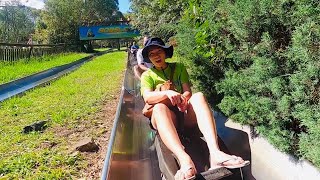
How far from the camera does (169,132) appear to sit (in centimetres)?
261

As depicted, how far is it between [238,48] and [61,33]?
3977 centimetres

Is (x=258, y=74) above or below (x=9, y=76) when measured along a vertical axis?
above

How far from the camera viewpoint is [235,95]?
330 centimetres

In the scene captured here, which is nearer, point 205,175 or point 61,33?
point 205,175

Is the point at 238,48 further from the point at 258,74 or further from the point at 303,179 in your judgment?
the point at 303,179

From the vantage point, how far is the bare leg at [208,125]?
7.64ft

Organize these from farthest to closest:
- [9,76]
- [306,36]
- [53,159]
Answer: [9,76] < [53,159] < [306,36]

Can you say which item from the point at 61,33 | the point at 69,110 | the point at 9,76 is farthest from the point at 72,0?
the point at 69,110

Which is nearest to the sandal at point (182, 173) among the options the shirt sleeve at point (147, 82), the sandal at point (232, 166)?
the sandal at point (232, 166)

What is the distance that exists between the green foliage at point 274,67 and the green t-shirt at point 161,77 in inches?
17.6

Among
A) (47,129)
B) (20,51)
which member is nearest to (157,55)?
(47,129)

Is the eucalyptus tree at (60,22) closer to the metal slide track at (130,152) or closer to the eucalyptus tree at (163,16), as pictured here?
the eucalyptus tree at (163,16)

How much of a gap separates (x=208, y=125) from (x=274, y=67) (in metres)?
0.65

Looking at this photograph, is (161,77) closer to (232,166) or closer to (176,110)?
(176,110)
